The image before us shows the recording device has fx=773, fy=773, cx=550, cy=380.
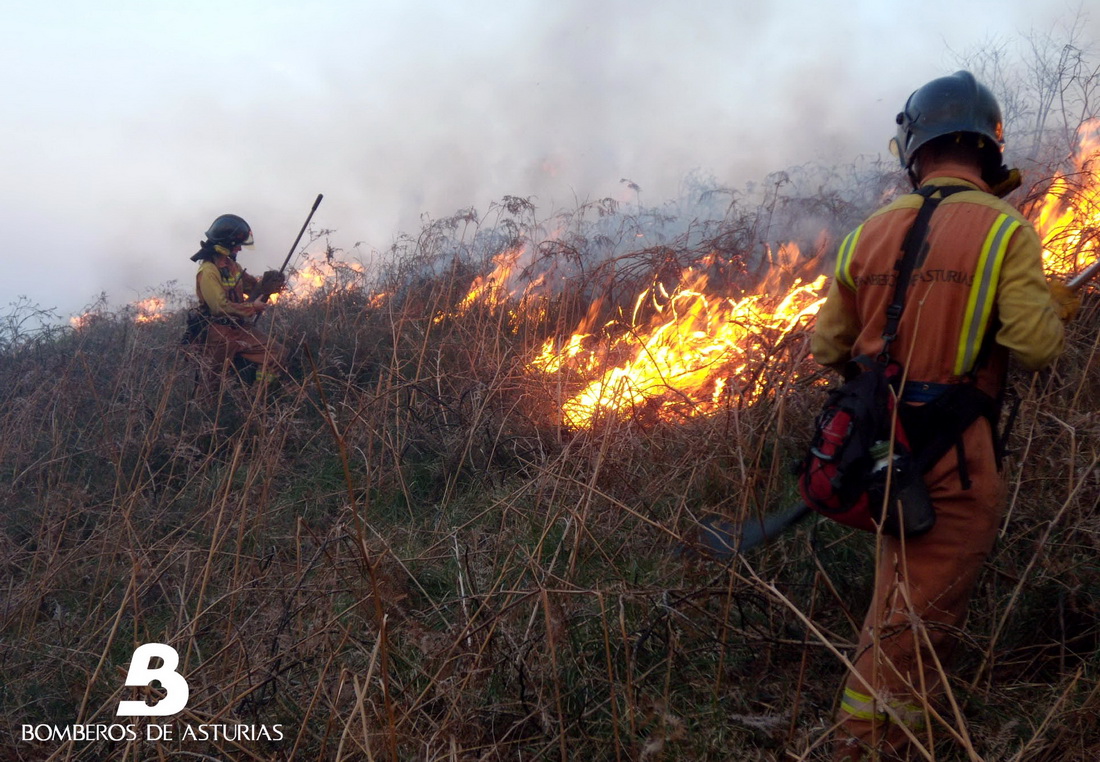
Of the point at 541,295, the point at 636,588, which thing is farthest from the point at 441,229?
the point at 636,588

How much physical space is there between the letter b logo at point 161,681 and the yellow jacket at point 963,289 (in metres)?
2.54

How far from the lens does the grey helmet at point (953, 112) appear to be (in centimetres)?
242

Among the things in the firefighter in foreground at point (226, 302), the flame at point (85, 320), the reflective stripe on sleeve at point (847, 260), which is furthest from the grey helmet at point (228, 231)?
the reflective stripe on sleeve at point (847, 260)

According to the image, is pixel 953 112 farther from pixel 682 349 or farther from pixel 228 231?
pixel 228 231

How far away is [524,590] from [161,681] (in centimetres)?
135

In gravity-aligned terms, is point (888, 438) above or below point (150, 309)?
below

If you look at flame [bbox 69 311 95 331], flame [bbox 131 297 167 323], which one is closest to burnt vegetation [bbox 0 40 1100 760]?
flame [bbox 69 311 95 331]

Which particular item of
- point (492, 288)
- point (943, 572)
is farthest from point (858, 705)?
point (492, 288)

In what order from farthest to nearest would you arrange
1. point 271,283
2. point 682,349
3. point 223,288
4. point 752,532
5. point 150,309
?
point 150,309, point 271,283, point 223,288, point 682,349, point 752,532

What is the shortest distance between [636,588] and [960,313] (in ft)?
5.24

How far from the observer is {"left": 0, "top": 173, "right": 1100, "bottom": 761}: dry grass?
2438 mm

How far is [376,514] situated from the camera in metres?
4.78

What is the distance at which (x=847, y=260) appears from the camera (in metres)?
2.51

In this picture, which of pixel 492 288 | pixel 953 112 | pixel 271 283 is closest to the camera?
pixel 953 112
